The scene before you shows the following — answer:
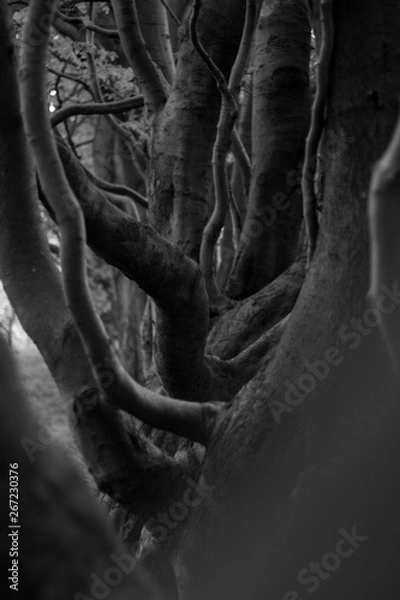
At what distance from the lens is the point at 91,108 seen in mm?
5852

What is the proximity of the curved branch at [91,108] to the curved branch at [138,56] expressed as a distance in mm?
309

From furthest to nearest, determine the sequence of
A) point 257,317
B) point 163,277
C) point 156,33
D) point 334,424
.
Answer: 1. point 156,33
2. point 257,317
3. point 163,277
4. point 334,424

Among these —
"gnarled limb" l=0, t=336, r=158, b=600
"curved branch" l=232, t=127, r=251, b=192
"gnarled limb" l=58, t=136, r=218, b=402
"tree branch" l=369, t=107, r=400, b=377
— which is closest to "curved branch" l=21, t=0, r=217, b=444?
"gnarled limb" l=0, t=336, r=158, b=600

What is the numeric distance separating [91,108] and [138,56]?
511 mm

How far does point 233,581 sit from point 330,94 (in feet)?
5.63

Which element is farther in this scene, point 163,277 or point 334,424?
point 163,277

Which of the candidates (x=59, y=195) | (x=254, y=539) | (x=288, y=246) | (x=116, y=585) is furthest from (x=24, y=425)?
(x=288, y=246)

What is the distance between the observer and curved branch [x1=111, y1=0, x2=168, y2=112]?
5.30 m

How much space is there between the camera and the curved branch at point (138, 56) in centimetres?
530

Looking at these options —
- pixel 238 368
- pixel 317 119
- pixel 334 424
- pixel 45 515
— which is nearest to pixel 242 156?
pixel 238 368

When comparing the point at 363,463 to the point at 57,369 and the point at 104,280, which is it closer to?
the point at 57,369

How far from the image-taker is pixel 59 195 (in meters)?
2.82

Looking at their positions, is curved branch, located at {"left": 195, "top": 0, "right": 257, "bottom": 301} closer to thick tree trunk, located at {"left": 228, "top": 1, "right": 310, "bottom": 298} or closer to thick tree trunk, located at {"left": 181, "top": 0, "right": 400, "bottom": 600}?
thick tree trunk, located at {"left": 228, "top": 1, "right": 310, "bottom": 298}

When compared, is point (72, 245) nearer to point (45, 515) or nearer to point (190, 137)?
point (45, 515)
